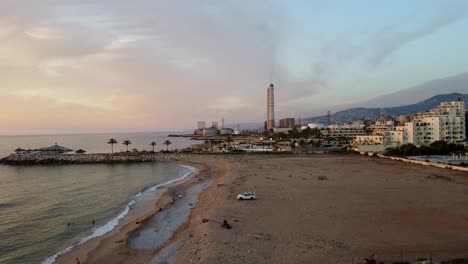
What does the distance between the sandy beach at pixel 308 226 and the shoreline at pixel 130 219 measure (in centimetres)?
15

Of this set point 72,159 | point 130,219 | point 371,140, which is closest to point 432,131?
point 371,140

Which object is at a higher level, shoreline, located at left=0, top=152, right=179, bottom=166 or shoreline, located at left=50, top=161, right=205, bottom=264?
shoreline, located at left=0, top=152, right=179, bottom=166

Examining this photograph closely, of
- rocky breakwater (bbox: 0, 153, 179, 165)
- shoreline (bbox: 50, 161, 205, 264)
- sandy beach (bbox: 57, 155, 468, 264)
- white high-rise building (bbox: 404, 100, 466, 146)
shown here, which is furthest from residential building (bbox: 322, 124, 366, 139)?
shoreline (bbox: 50, 161, 205, 264)

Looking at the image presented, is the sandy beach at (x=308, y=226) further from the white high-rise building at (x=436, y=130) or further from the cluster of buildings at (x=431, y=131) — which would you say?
the white high-rise building at (x=436, y=130)

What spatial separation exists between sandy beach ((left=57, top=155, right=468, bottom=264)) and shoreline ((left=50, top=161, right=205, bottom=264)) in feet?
0.48

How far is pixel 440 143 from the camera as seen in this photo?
74.0 metres

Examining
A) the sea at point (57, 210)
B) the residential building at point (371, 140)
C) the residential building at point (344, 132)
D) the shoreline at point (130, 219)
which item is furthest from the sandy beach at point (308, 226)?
the residential building at point (344, 132)

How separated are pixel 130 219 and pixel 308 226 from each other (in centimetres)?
1374

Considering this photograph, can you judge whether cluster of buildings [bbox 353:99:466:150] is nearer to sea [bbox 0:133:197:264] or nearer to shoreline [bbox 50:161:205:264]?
sea [bbox 0:133:197:264]

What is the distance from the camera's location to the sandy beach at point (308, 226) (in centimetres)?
1809

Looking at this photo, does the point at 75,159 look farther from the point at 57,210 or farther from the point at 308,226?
the point at 308,226

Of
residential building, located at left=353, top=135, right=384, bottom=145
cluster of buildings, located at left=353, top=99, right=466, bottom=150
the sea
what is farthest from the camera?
residential building, located at left=353, top=135, right=384, bottom=145

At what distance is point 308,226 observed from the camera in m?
22.9

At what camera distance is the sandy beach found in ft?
59.4
